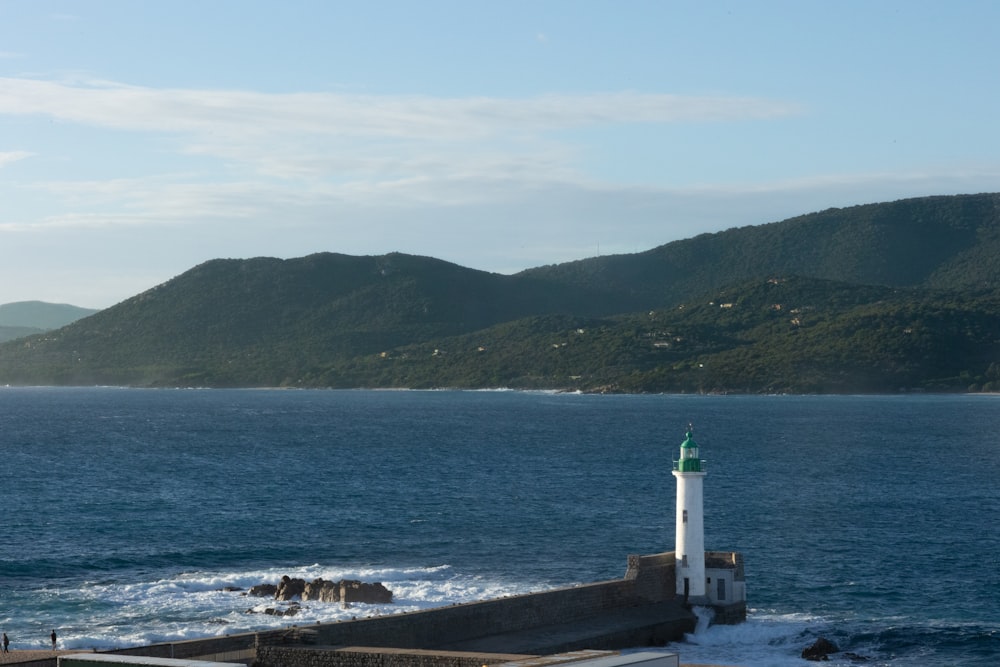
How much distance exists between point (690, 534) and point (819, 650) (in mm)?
4937

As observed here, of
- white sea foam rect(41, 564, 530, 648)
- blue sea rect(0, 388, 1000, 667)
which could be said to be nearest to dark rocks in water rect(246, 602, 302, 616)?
white sea foam rect(41, 564, 530, 648)

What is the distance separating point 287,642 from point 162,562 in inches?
992

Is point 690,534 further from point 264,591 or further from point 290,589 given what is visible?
point 264,591

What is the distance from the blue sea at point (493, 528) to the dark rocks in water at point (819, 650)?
419mm

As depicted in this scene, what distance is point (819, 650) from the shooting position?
42.0 m

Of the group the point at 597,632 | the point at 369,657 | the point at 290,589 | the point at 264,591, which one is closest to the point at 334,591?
the point at 290,589

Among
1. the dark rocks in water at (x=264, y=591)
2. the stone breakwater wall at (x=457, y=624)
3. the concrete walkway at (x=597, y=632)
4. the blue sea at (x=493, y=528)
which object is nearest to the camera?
the stone breakwater wall at (x=457, y=624)

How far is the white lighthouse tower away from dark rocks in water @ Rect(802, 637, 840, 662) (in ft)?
11.7

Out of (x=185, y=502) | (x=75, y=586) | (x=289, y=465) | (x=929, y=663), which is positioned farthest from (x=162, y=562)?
(x=289, y=465)

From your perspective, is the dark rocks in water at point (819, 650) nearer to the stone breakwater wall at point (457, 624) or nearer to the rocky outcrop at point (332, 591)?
the stone breakwater wall at point (457, 624)

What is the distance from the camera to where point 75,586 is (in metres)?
52.5

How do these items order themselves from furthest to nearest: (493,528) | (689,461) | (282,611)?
(493,528) → (282,611) → (689,461)

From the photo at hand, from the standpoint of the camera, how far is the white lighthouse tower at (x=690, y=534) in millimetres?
43969

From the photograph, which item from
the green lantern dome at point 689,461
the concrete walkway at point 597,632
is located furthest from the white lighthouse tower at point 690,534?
the concrete walkway at point 597,632
